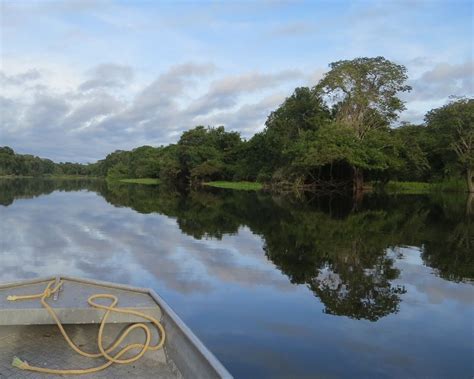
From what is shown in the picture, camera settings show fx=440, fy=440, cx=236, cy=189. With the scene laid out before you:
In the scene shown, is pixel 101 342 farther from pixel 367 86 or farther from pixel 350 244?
pixel 367 86

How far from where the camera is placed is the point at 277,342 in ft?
18.4

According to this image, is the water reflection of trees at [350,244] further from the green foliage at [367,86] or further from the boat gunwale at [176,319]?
the green foliage at [367,86]

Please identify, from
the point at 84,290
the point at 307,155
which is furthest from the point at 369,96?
the point at 84,290

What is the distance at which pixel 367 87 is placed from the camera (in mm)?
42000

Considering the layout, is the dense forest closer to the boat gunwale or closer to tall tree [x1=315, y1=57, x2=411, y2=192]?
tall tree [x1=315, y1=57, x2=411, y2=192]

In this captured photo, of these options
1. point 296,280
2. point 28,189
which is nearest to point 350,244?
point 296,280

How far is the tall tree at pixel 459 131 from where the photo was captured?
137 feet

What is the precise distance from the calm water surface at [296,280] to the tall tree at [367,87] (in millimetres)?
26386

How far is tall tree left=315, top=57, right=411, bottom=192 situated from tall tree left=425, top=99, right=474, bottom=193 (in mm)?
5465

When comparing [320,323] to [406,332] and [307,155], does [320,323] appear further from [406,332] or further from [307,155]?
[307,155]

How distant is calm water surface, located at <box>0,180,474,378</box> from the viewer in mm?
5289

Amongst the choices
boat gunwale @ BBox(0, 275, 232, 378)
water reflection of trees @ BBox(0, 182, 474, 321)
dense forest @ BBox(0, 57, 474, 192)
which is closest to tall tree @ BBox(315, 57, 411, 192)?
dense forest @ BBox(0, 57, 474, 192)

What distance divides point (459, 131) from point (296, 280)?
4019cm

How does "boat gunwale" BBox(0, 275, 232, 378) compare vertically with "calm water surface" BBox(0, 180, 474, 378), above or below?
above
